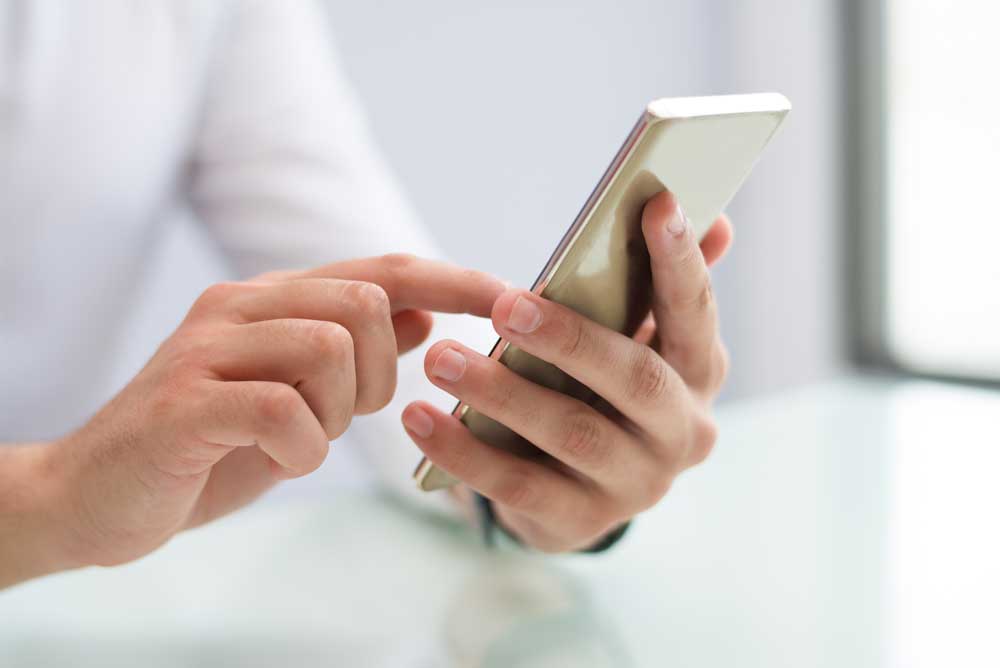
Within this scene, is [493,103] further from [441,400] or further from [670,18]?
[441,400]

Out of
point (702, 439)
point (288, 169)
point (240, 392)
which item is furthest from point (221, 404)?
point (288, 169)

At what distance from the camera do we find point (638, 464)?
383mm

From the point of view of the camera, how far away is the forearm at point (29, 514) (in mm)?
359

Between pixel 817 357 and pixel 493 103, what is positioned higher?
pixel 493 103

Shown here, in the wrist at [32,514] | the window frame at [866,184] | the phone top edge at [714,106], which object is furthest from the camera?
the window frame at [866,184]

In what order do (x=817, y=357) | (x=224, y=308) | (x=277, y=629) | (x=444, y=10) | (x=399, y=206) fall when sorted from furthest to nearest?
(x=817, y=357), (x=444, y=10), (x=399, y=206), (x=277, y=629), (x=224, y=308)

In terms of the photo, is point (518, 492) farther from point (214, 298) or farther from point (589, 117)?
point (589, 117)

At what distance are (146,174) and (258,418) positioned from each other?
44 cm

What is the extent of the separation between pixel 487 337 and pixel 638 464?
0.29 feet

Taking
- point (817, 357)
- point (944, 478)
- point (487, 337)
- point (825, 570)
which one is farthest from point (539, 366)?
point (817, 357)

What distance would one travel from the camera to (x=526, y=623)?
45 centimetres

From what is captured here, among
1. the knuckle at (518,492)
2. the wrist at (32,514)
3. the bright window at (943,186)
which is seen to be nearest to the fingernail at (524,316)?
the knuckle at (518,492)

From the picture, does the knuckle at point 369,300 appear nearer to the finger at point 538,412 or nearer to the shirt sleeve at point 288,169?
the finger at point 538,412

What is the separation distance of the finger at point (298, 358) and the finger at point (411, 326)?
0.08 metres
